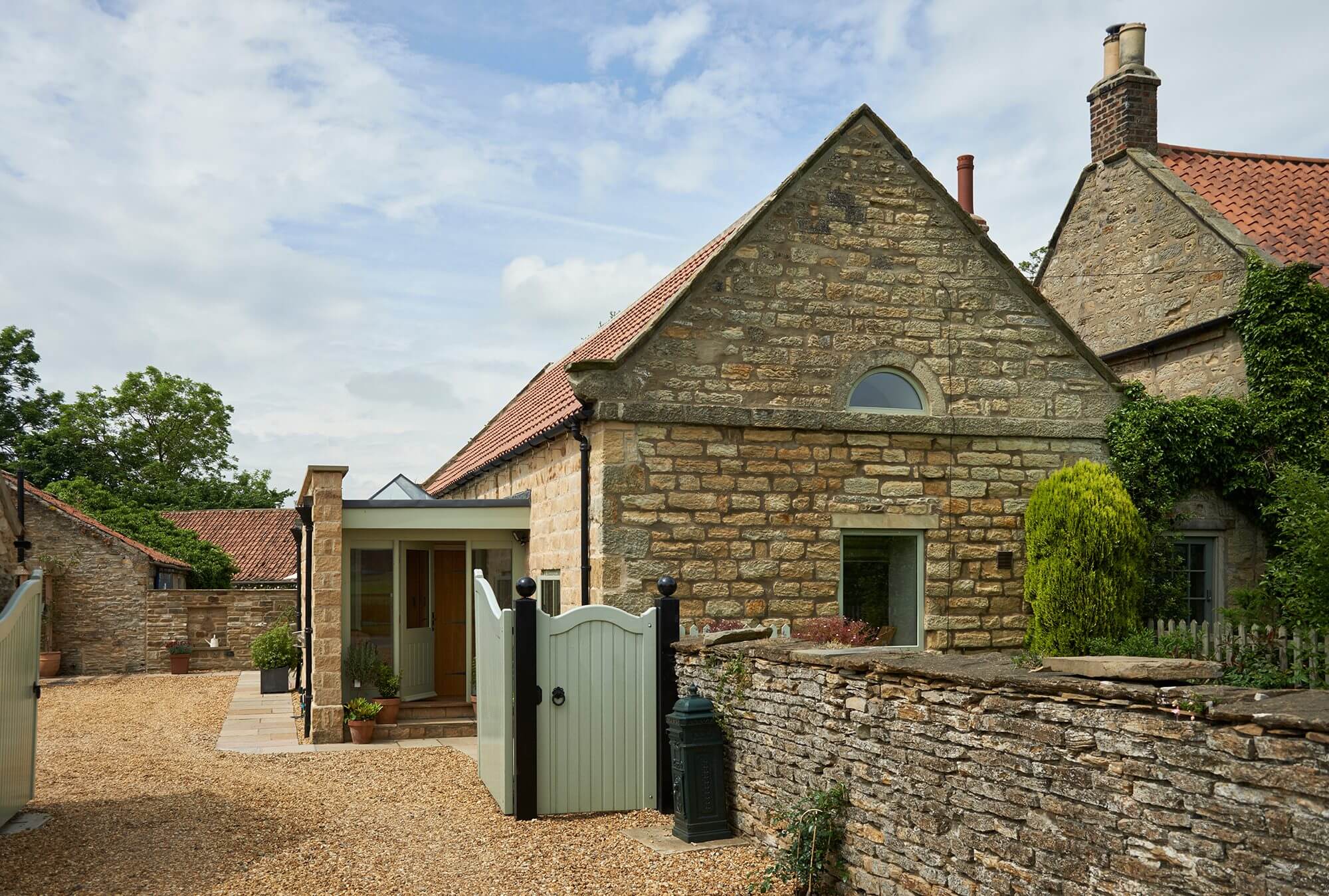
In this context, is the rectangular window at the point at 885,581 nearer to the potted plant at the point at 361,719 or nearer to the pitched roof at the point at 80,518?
the potted plant at the point at 361,719

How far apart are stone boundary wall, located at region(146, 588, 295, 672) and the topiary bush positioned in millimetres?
19797

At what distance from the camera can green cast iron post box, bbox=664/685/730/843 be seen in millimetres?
7895

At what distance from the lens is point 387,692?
13.6 m

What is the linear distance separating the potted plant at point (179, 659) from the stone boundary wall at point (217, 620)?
1.21 feet

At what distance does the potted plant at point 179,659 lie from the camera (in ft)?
81.8

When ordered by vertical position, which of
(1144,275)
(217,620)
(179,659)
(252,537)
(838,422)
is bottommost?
(179,659)

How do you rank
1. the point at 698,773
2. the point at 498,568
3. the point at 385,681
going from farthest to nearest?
the point at 498,568
the point at 385,681
the point at 698,773

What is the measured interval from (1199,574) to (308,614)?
39.9 feet

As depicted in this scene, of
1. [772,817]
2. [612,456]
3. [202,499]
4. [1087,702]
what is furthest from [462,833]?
[202,499]

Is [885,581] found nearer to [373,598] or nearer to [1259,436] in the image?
[1259,436]

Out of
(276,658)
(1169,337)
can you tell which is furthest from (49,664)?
(1169,337)

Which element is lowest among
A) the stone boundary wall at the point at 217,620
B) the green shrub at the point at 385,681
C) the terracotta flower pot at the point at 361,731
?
the stone boundary wall at the point at 217,620

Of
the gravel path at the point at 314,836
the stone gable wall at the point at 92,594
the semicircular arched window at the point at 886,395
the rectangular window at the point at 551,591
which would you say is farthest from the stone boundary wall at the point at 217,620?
the semicircular arched window at the point at 886,395

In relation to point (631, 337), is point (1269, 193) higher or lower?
higher
